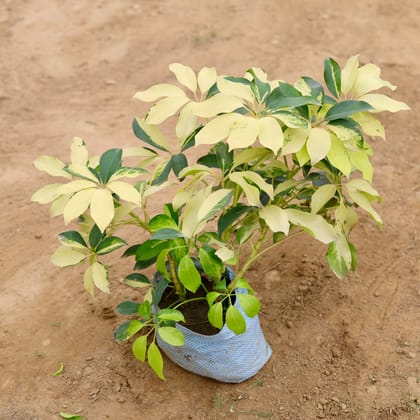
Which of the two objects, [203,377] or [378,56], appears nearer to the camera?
Result: [203,377]

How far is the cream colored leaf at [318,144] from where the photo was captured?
1416 mm

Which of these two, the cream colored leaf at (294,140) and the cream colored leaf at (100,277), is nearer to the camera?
the cream colored leaf at (294,140)

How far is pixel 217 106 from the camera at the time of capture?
1.46 meters

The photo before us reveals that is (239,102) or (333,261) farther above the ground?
(239,102)

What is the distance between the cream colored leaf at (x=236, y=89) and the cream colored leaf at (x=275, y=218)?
282mm

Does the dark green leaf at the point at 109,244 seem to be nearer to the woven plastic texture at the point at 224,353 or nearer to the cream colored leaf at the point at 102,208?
the cream colored leaf at the point at 102,208

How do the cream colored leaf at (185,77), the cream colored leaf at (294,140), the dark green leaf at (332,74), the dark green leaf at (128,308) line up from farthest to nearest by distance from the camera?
the dark green leaf at (128,308), the cream colored leaf at (185,77), the dark green leaf at (332,74), the cream colored leaf at (294,140)

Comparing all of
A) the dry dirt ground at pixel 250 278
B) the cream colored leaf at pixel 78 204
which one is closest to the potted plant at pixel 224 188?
the cream colored leaf at pixel 78 204

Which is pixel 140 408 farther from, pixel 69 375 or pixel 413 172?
pixel 413 172

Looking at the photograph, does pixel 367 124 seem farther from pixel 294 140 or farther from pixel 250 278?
pixel 250 278

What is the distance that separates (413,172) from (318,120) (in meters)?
1.22

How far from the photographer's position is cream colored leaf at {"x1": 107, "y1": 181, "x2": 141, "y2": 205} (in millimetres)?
1455

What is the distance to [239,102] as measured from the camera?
1.47m

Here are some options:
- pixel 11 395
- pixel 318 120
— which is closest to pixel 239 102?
pixel 318 120
